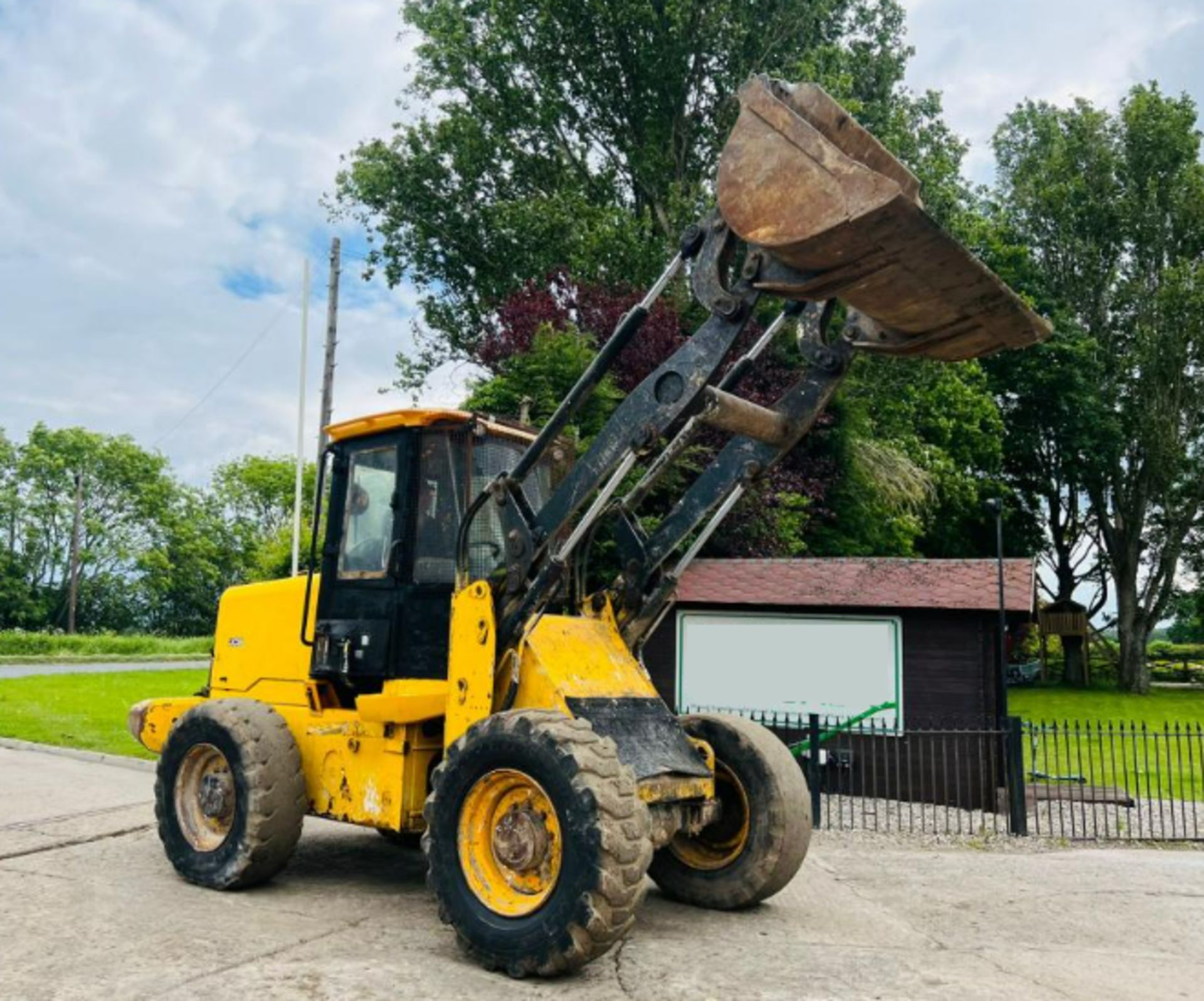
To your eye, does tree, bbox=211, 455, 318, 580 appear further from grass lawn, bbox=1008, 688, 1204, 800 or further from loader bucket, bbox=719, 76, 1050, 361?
loader bucket, bbox=719, 76, 1050, 361

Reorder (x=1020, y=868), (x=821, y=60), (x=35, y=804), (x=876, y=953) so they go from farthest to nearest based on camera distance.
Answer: (x=821, y=60) → (x=35, y=804) → (x=1020, y=868) → (x=876, y=953)

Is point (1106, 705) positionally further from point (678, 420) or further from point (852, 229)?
point (852, 229)

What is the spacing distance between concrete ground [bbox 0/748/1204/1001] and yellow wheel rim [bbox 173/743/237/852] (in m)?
0.32

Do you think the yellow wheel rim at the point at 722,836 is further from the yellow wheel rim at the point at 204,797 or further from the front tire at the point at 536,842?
the yellow wheel rim at the point at 204,797

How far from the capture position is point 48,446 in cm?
6138

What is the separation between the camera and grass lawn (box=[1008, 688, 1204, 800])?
40.7 ft

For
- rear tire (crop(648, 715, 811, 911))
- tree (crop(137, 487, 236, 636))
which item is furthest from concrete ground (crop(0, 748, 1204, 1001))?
tree (crop(137, 487, 236, 636))

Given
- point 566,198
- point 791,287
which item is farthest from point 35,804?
point 566,198

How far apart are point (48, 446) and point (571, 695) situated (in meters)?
64.2

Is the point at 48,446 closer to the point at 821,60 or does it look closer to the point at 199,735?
the point at 821,60

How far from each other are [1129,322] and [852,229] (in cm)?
3044

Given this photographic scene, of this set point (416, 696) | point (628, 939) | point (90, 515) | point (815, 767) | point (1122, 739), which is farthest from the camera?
point (90, 515)

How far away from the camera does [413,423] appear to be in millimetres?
6488

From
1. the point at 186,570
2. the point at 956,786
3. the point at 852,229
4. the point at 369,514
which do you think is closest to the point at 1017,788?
the point at 956,786
